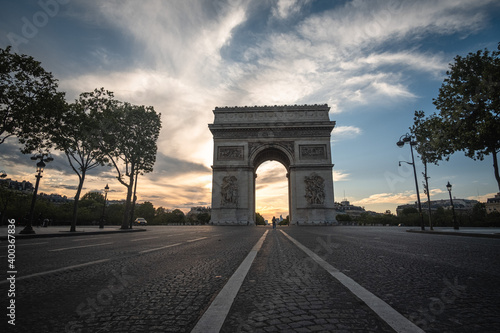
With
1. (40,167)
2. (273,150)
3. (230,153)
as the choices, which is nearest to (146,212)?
(230,153)

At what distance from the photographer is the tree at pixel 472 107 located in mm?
13164

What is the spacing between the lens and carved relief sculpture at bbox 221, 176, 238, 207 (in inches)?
1430

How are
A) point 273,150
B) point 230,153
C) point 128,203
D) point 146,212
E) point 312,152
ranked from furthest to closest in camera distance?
point 146,212
point 273,150
point 230,153
point 312,152
point 128,203

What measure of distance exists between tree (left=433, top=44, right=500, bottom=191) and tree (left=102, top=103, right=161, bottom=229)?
22.9 m

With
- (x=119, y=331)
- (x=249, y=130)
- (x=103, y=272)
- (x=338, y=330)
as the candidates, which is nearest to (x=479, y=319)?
(x=338, y=330)

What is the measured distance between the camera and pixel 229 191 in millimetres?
36438

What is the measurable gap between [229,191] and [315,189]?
11736mm

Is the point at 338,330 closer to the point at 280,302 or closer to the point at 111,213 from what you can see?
the point at 280,302

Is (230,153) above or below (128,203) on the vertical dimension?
above

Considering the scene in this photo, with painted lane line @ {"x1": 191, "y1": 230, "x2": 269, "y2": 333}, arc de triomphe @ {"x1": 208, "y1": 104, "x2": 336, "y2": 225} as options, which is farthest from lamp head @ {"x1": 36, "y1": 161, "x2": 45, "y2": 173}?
arc de triomphe @ {"x1": 208, "y1": 104, "x2": 336, "y2": 225}

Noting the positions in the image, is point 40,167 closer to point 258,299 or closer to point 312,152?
point 258,299

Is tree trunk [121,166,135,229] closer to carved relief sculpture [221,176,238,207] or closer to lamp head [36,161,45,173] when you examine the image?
lamp head [36,161,45,173]

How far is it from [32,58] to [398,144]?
24976 mm

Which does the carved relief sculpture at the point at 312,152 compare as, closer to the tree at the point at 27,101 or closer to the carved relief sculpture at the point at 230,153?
the carved relief sculpture at the point at 230,153
